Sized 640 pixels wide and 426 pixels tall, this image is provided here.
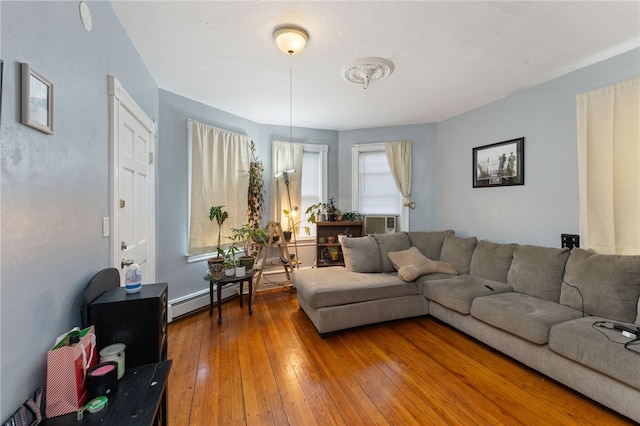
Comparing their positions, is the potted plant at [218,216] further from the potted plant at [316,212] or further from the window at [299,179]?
the potted plant at [316,212]

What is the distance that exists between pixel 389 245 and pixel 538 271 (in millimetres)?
1560

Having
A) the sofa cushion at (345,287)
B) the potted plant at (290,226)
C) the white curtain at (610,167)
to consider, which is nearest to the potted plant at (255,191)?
the potted plant at (290,226)

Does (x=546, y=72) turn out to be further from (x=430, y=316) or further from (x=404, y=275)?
(x=430, y=316)

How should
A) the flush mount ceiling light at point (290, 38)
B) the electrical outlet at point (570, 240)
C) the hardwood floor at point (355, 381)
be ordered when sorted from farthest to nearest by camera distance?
the electrical outlet at point (570, 240)
the flush mount ceiling light at point (290, 38)
the hardwood floor at point (355, 381)

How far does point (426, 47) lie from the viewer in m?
2.22

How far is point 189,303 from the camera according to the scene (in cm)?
324

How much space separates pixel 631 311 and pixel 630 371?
2.30ft

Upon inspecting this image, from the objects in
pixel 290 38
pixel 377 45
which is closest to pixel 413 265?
pixel 377 45

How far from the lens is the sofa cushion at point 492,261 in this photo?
2.96 m

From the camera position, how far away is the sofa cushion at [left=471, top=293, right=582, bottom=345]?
2.02 m

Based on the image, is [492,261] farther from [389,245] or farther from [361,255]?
[361,255]

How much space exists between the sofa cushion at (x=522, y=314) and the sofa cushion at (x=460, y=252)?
0.76m

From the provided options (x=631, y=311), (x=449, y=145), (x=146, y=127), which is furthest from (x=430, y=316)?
(x=146, y=127)

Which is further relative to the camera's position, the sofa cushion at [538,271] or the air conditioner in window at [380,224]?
the air conditioner in window at [380,224]
